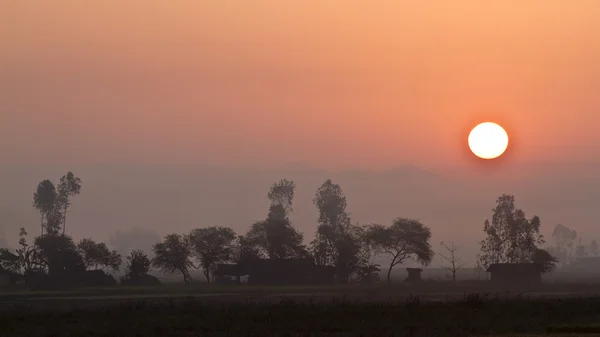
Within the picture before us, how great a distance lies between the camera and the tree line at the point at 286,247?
134000 mm

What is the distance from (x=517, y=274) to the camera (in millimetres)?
132000

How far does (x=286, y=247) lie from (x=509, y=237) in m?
50.5

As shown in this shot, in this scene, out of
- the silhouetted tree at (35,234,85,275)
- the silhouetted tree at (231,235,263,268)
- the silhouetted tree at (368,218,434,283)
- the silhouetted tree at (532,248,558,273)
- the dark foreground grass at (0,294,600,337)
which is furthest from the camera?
the silhouetted tree at (368,218,434,283)

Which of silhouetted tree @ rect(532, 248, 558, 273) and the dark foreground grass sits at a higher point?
silhouetted tree @ rect(532, 248, 558, 273)

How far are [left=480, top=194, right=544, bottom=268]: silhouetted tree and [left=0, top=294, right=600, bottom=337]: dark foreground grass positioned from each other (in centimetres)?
10000

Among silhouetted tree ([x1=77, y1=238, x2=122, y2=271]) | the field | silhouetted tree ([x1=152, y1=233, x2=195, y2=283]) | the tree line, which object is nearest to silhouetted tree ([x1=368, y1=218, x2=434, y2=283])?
the tree line

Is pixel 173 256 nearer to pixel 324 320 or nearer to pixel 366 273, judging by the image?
pixel 366 273

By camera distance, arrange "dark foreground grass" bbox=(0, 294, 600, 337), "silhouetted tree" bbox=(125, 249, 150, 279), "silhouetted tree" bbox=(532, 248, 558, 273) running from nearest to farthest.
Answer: "dark foreground grass" bbox=(0, 294, 600, 337)
"silhouetted tree" bbox=(125, 249, 150, 279)
"silhouetted tree" bbox=(532, 248, 558, 273)

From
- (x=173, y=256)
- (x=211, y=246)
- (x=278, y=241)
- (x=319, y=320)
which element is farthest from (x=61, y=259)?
(x=319, y=320)

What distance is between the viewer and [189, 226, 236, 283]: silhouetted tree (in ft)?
461

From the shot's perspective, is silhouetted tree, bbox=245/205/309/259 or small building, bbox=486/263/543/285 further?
silhouetted tree, bbox=245/205/309/259

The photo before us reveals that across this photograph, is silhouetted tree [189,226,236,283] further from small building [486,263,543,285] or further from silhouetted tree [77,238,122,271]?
small building [486,263,543,285]

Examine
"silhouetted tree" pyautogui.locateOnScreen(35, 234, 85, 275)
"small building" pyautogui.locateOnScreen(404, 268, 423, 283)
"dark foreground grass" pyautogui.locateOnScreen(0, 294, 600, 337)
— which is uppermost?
"silhouetted tree" pyautogui.locateOnScreen(35, 234, 85, 275)

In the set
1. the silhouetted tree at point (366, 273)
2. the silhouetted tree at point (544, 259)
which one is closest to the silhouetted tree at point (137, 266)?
the silhouetted tree at point (366, 273)
